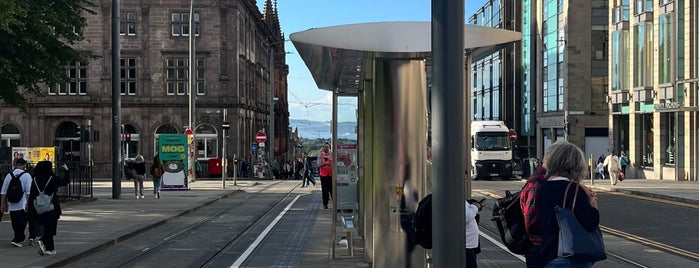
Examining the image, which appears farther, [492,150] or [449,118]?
[492,150]

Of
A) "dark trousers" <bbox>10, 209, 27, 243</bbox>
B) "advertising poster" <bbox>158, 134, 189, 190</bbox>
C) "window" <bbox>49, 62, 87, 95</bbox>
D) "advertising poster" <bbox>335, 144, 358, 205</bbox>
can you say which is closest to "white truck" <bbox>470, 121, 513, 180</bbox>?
"advertising poster" <bbox>158, 134, 189, 190</bbox>

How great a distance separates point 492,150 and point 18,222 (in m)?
36.9

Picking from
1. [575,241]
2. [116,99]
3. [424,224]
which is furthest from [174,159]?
[575,241]

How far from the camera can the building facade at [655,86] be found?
41219mm

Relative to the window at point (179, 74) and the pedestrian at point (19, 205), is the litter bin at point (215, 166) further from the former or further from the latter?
the pedestrian at point (19, 205)

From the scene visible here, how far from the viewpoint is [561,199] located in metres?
5.09

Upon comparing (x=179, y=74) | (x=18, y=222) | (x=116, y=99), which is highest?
(x=179, y=74)

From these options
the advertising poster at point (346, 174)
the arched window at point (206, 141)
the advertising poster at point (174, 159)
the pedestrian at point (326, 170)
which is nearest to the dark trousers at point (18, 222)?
the advertising poster at point (346, 174)

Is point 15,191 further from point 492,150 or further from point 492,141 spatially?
point 492,150

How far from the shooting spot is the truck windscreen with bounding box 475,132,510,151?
1910 inches

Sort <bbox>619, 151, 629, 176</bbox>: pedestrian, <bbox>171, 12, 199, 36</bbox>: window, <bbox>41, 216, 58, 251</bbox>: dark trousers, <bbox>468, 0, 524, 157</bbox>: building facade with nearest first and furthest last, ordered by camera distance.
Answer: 1. <bbox>41, 216, 58, 251</bbox>: dark trousers
2. <bbox>619, 151, 629, 176</bbox>: pedestrian
3. <bbox>171, 12, 199, 36</bbox>: window
4. <bbox>468, 0, 524, 157</bbox>: building facade

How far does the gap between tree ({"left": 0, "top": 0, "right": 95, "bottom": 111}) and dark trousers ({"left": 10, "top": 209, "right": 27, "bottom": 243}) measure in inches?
297

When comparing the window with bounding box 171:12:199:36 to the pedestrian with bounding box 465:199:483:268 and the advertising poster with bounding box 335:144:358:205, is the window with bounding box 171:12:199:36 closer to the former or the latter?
the advertising poster with bounding box 335:144:358:205

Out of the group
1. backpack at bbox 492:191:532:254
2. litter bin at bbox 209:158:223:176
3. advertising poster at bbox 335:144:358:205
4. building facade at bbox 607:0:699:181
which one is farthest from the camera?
litter bin at bbox 209:158:223:176
